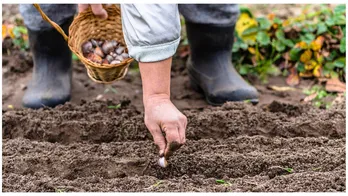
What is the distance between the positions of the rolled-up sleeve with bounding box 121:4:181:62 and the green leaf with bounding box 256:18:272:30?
1.52 m

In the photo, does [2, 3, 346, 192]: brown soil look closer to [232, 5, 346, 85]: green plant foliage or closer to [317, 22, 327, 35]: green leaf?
[232, 5, 346, 85]: green plant foliage

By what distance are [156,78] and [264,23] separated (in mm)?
1606

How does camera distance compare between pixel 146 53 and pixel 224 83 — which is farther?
pixel 224 83

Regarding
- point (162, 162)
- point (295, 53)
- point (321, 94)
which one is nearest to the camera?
point (162, 162)

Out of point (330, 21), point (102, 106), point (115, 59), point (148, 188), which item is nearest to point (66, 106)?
point (102, 106)

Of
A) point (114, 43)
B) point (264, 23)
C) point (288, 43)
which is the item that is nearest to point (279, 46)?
point (288, 43)

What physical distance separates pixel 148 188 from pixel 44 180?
1.28 feet

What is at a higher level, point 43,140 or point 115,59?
point 115,59

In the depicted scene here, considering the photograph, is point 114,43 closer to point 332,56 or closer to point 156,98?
point 156,98

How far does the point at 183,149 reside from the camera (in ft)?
8.20

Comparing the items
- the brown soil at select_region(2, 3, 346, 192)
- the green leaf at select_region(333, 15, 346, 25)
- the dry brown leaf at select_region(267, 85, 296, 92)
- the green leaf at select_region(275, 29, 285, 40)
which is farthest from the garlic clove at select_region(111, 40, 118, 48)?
the green leaf at select_region(333, 15, 346, 25)

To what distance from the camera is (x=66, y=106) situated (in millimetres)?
3033

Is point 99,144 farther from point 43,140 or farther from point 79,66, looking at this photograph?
point 79,66

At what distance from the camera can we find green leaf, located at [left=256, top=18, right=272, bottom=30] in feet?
11.6
